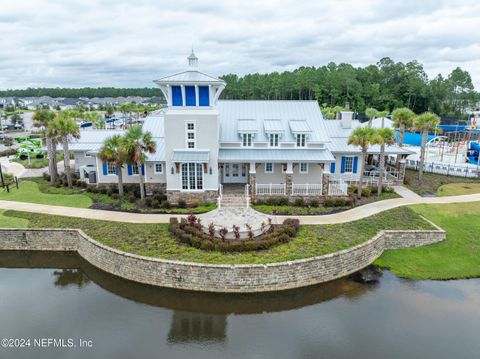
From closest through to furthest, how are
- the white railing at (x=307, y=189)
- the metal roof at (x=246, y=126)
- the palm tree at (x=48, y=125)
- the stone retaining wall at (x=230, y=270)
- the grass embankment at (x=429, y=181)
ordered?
the stone retaining wall at (x=230, y=270), the white railing at (x=307, y=189), the metal roof at (x=246, y=126), the palm tree at (x=48, y=125), the grass embankment at (x=429, y=181)

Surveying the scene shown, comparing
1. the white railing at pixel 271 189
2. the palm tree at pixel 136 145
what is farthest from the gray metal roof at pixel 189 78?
the white railing at pixel 271 189

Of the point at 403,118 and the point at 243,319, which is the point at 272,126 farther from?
the point at 403,118

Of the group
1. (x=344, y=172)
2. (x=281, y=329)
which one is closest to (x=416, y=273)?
(x=281, y=329)

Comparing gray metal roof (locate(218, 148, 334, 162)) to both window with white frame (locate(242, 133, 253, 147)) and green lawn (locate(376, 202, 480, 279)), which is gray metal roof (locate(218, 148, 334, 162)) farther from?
green lawn (locate(376, 202, 480, 279))

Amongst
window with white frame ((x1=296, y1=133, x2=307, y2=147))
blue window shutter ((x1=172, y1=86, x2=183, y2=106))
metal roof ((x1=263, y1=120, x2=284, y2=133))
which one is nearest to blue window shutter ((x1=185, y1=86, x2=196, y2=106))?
blue window shutter ((x1=172, y1=86, x2=183, y2=106))

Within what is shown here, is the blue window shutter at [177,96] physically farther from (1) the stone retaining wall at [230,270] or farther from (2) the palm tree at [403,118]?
(2) the palm tree at [403,118]

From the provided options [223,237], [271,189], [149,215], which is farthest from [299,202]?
[149,215]

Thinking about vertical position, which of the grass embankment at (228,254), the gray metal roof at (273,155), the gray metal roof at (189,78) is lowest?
the grass embankment at (228,254)

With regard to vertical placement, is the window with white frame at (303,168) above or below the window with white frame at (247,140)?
below
